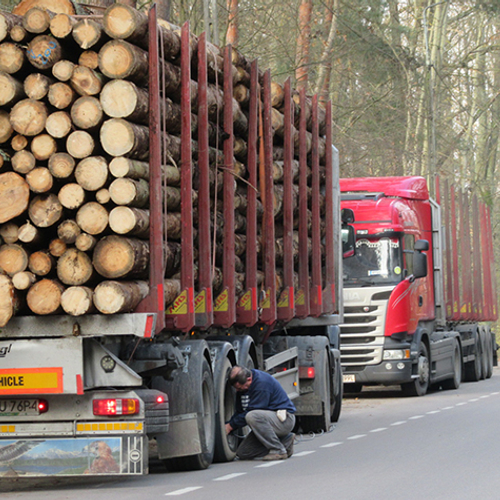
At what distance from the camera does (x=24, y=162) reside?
32.0ft

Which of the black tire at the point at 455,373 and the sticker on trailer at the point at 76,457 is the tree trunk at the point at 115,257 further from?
the black tire at the point at 455,373

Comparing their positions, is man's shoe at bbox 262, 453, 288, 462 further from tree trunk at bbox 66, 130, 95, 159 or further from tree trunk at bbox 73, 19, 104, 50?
tree trunk at bbox 73, 19, 104, 50

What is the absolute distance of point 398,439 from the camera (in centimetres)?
1388

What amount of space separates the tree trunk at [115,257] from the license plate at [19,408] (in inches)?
49.2

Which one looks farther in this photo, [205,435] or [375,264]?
[375,264]

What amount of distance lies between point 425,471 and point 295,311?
14.8 ft

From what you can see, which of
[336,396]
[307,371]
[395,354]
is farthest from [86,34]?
[395,354]

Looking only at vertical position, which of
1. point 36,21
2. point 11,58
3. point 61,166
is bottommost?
point 61,166

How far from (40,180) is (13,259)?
2.20ft

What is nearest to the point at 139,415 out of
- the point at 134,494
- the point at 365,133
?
the point at 134,494

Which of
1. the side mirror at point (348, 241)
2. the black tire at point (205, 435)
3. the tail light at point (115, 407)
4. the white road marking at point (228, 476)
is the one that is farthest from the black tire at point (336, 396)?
the tail light at point (115, 407)

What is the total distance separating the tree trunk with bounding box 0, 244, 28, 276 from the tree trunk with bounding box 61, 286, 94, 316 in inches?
17.3

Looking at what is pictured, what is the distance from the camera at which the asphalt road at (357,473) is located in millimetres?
9320

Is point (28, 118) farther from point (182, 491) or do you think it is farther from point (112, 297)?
point (182, 491)
